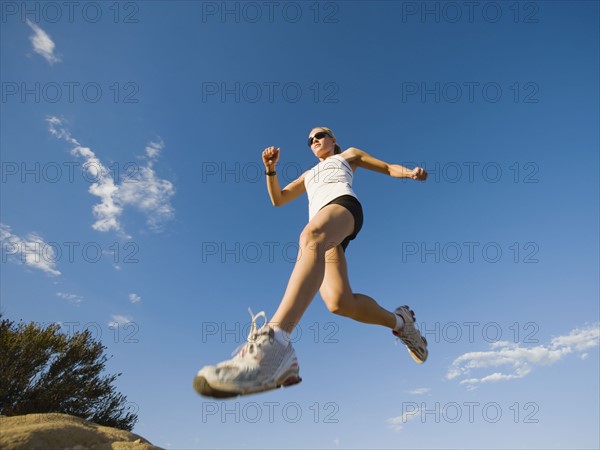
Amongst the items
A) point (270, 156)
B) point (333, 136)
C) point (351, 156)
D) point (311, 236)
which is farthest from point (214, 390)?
point (333, 136)

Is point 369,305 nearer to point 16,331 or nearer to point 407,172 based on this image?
point 407,172

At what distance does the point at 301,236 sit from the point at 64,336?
661 inches

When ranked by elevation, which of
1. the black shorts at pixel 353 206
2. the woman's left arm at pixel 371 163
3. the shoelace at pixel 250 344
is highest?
the woman's left arm at pixel 371 163

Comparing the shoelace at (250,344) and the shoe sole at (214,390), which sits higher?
the shoelace at (250,344)

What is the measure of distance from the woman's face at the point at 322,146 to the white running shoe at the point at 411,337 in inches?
62.9

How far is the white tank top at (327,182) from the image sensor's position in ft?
10.5

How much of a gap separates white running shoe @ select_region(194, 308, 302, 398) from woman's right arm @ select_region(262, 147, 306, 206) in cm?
165

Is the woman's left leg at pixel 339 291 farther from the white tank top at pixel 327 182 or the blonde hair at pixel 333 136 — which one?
the blonde hair at pixel 333 136

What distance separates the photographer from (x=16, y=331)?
1569 centimetres

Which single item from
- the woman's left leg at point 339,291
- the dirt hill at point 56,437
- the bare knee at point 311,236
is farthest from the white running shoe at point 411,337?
the dirt hill at point 56,437

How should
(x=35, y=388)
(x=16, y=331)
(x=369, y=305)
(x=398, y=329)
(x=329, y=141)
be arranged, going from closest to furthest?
(x=369, y=305)
(x=398, y=329)
(x=329, y=141)
(x=35, y=388)
(x=16, y=331)

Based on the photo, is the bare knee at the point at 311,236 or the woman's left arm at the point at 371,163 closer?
the bare knee at the point at 311,236

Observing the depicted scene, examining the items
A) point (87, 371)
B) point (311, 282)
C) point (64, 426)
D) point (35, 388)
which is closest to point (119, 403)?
point (87, 371)

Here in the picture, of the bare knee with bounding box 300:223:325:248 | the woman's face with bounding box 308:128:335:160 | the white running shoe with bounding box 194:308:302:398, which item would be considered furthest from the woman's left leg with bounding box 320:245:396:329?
the woman's face with bounding box 308:128:335:160
